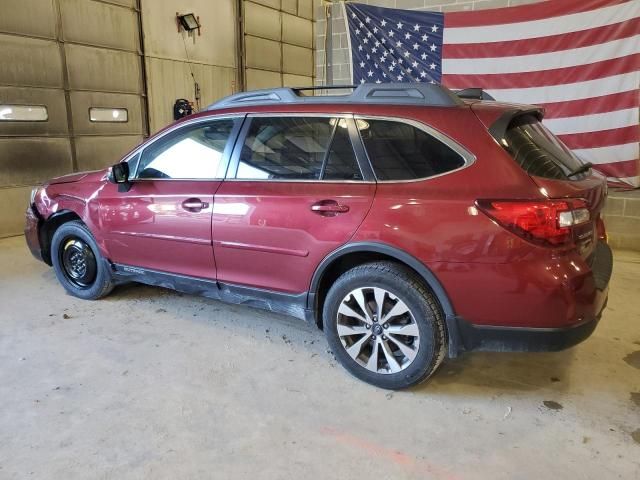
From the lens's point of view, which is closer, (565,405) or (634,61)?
(565,405)

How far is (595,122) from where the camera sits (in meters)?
5.43

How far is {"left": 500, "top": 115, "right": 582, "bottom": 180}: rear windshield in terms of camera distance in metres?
2.38

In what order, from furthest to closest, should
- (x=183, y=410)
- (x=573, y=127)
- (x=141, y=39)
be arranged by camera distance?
(x=141, y=39) < (x=573, y=127) < (x=183, y=410)

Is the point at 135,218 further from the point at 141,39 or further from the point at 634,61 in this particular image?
the point at 141,39

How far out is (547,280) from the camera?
2238 mm

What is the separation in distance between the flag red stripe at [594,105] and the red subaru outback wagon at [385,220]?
3122 mm

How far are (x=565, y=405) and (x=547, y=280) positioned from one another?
790 mm

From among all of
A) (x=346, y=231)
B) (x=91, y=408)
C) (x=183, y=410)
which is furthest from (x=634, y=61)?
(x=91, y=408)

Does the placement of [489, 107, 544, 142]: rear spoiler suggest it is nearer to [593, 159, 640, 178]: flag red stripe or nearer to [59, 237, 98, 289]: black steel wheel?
[59, 237, 98, 289]: black steel wheel

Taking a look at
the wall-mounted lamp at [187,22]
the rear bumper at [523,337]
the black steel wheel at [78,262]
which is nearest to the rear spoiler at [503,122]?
the rear bumper at [523,337]

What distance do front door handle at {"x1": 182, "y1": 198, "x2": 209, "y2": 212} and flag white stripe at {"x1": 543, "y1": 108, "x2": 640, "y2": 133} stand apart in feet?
14.1

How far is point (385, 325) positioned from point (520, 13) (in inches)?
183

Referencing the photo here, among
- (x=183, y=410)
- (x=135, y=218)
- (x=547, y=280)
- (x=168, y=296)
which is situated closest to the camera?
(x=547, y=280)

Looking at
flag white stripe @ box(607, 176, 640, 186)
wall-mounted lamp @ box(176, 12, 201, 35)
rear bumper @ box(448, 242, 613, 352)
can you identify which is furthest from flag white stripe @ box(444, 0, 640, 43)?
wall-mounted lamp @ box(176, 12, 201, 35)
